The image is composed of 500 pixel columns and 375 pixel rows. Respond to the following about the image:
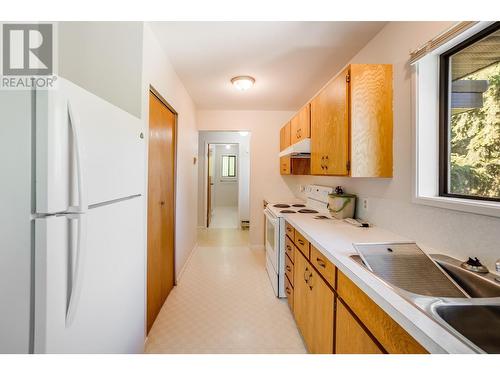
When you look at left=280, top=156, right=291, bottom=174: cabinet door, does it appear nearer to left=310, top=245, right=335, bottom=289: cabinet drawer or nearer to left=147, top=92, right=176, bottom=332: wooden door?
left=147, top=92, right=176, bottom=332: wooden door

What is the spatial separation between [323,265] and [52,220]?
128 cm

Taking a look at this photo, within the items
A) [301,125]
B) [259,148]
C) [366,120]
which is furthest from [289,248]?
[259,148]

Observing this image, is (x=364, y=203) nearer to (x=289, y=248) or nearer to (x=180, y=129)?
(x=289, y=248)

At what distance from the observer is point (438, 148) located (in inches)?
55.7

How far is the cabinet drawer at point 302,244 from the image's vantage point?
5.49ft

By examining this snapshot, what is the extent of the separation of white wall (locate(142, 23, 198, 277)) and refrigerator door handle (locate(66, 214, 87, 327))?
1064mm

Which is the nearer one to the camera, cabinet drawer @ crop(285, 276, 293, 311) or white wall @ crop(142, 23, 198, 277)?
white wall @ crop(142, 23, 198, 277)

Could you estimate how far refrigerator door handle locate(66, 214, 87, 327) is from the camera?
2.58 feet

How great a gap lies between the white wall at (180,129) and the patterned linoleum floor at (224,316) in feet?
1.30

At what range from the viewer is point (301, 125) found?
2.62 metres

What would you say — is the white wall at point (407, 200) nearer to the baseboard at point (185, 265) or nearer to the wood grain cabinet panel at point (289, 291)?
the wood grain cabinet panel at point (289, 291)

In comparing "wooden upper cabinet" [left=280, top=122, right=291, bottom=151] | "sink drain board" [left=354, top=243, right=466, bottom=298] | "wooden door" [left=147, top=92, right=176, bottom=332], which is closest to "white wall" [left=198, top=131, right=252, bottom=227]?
"wooden upper cabinet" [left=280, top=122, right=291, bottom=151]

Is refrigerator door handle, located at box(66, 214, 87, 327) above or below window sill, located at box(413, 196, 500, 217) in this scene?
below
